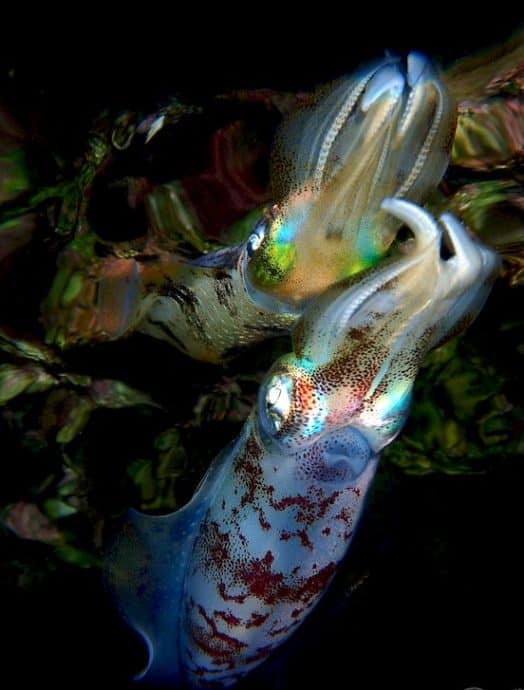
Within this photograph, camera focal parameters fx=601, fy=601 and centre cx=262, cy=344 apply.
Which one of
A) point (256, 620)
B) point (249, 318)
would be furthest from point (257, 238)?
point (256, 620)

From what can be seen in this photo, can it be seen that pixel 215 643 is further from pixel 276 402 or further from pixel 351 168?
pixel 351 168

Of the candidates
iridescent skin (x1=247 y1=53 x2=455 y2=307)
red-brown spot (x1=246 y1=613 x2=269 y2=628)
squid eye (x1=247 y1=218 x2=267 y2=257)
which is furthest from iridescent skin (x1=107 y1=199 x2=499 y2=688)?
squid eye (x1=247 y1=218 x2=267 y2=257)

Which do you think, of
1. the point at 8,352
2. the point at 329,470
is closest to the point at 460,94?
the point at 329,470

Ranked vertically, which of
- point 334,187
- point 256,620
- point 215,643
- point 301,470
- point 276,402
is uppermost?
point 334,187

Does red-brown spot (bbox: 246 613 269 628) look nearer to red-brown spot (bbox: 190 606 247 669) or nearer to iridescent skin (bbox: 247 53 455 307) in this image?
red-brown spot (bbox: 190 606 247 669)

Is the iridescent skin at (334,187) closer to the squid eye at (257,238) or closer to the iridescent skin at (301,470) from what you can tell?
the squid eye at (257,238)

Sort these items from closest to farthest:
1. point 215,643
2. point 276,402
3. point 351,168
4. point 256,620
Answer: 1. point 351,168
2. point 276,402
3. point 256,620
4. point 215,643

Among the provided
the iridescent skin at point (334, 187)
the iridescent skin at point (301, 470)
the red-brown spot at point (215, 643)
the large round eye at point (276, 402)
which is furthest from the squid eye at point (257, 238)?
the red-brown spot at point (215, 643)
